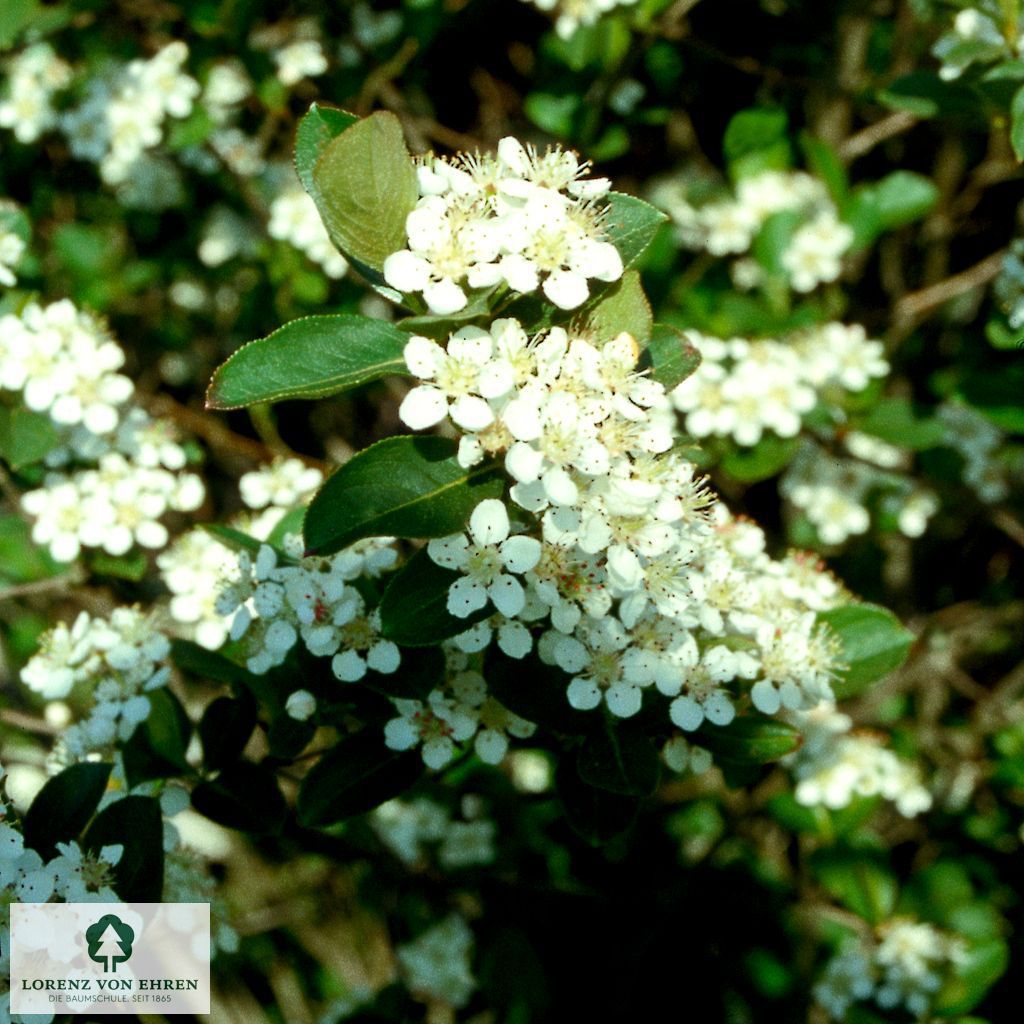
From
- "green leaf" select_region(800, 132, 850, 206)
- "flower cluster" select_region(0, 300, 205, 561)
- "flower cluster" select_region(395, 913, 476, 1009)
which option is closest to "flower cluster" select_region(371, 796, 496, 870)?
"flower cluster" select_region(395, 913, 476, 1009)

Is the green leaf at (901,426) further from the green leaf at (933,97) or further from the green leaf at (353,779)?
the green leaf at (353,779)

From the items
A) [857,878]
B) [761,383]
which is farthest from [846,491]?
[857,878]

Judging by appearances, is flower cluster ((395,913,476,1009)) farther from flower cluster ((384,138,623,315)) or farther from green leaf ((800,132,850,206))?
green leaf ((800,132,850,206))

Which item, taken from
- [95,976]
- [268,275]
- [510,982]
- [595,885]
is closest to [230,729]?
[95,976]

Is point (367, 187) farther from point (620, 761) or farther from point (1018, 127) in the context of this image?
point (1018, 127)

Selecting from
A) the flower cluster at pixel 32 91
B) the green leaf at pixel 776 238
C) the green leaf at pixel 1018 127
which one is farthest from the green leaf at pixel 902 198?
the flower cluster at pixel 32 91

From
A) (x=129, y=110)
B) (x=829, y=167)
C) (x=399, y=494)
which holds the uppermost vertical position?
(x=129, y=110)
